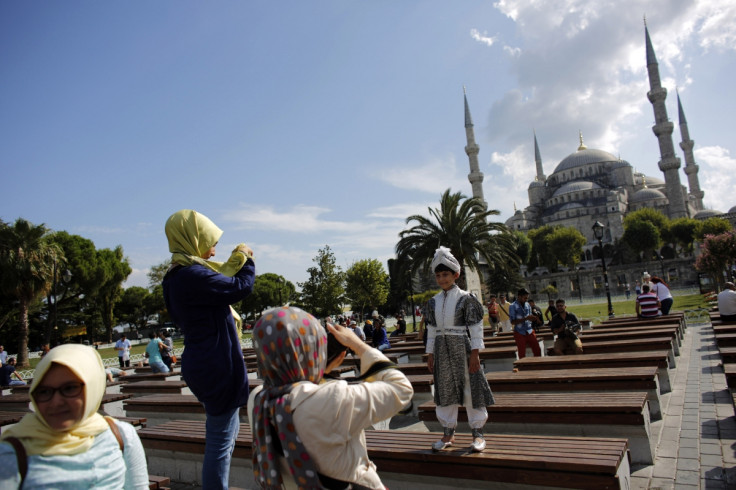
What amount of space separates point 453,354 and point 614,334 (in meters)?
7.48

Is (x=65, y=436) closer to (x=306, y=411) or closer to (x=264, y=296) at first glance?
(x=306, y=411)

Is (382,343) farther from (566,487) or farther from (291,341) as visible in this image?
(291,341)

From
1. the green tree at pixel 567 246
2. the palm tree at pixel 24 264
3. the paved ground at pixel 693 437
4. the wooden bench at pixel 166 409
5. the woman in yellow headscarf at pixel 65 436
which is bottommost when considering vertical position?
the paved ground at pixel 693 437

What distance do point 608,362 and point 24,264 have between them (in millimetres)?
29892

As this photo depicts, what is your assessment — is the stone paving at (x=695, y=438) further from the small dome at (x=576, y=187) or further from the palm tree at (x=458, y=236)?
the small dome at (x=576, y=187)

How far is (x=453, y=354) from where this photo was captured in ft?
12.9

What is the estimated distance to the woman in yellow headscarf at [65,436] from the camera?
1665 mm

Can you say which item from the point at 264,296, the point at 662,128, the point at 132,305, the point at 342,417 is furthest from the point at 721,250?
the point at 132,305

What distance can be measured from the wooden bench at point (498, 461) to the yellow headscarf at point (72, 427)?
2.42 m

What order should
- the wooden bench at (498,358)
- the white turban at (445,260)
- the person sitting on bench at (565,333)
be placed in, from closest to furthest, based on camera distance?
the white turban at (445,260) < the person sitting on bench at (565,333) < the wooden bench at (498,358)

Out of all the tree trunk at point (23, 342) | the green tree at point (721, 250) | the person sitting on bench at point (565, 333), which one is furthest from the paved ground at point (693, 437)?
the tree trunk at point (23, 342)

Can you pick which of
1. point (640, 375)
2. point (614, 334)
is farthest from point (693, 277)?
point (640, 375)

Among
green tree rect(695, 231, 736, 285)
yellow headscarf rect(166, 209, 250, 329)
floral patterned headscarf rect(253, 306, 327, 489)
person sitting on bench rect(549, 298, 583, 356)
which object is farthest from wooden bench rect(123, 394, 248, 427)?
green tree rect(695, 231, 736, 285)

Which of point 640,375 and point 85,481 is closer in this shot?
point 85,481
